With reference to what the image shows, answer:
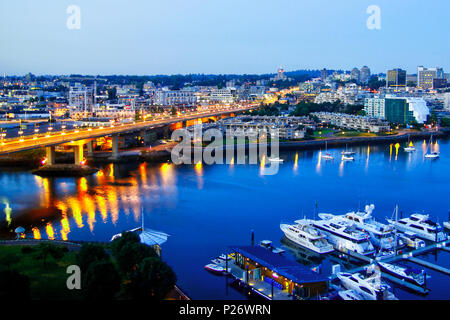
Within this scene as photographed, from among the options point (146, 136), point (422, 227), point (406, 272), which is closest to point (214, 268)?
point (406, 272)

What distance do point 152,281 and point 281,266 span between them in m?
1.08

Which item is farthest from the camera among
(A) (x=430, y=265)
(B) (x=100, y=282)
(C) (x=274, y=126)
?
(C) (x=274, y=126)

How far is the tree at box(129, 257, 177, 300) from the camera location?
288cm

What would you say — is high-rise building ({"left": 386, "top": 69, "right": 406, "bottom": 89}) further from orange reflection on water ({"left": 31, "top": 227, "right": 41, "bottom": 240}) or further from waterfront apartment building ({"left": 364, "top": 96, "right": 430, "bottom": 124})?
orange reflection on water ({"left": 31, "top": 227, "right": 41, "bottom": 240})

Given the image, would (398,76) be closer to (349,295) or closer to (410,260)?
(410,260)

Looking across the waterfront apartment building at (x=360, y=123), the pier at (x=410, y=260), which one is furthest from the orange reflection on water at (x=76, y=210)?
the waterfront apartment building at (x=360, y=123)

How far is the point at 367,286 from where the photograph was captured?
11.4 ft

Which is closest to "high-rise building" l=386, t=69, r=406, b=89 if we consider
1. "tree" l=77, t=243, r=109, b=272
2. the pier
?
the pier

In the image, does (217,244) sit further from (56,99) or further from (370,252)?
(56,99)

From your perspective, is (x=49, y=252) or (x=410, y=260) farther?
(x=410, y=260)

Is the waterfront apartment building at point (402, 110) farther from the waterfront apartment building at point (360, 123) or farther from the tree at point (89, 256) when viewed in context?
the tree at point (89, 256)

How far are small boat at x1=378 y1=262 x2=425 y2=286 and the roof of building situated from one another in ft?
2.48

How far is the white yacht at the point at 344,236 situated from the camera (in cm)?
435

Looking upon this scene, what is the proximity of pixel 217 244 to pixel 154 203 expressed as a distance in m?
1.72
